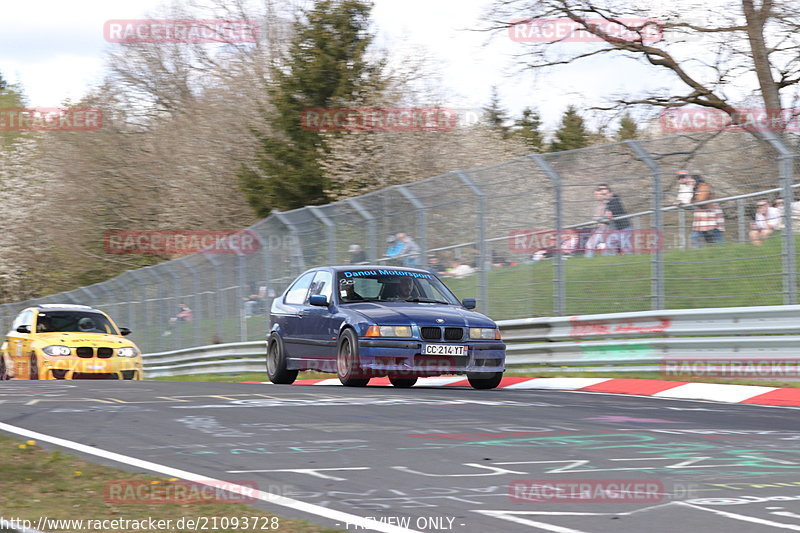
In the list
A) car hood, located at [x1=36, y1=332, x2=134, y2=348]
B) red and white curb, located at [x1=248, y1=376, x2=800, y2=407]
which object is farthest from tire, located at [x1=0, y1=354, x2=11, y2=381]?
red and white curb, located at [x1=248, y1=376, x2=800, y2=407]

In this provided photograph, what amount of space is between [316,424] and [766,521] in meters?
4.20

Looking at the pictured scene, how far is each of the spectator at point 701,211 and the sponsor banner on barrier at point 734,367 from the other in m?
1.35

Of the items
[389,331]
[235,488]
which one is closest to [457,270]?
[389,331]

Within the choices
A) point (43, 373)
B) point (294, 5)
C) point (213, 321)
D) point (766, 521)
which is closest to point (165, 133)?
point (294, 5)

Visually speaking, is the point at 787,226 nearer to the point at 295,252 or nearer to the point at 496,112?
the point at 295,252

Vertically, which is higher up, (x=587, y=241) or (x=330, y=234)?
(x=330, y=234)

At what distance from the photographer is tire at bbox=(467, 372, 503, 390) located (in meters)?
13.8

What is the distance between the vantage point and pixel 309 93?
40.9 metres

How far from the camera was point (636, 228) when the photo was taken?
14.2 m

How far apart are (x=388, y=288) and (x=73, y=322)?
728 centimetres

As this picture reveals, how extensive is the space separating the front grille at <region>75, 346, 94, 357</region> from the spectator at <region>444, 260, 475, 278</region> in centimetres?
559

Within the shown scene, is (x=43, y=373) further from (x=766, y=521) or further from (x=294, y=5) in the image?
(x=294, y=5)

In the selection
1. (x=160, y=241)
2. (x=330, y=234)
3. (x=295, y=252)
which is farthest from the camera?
(x=160, y=241)

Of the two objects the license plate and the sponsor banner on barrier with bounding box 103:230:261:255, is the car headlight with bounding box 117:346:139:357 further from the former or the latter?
the sponsor banner on barrier with bounding box 103:230:261:255
